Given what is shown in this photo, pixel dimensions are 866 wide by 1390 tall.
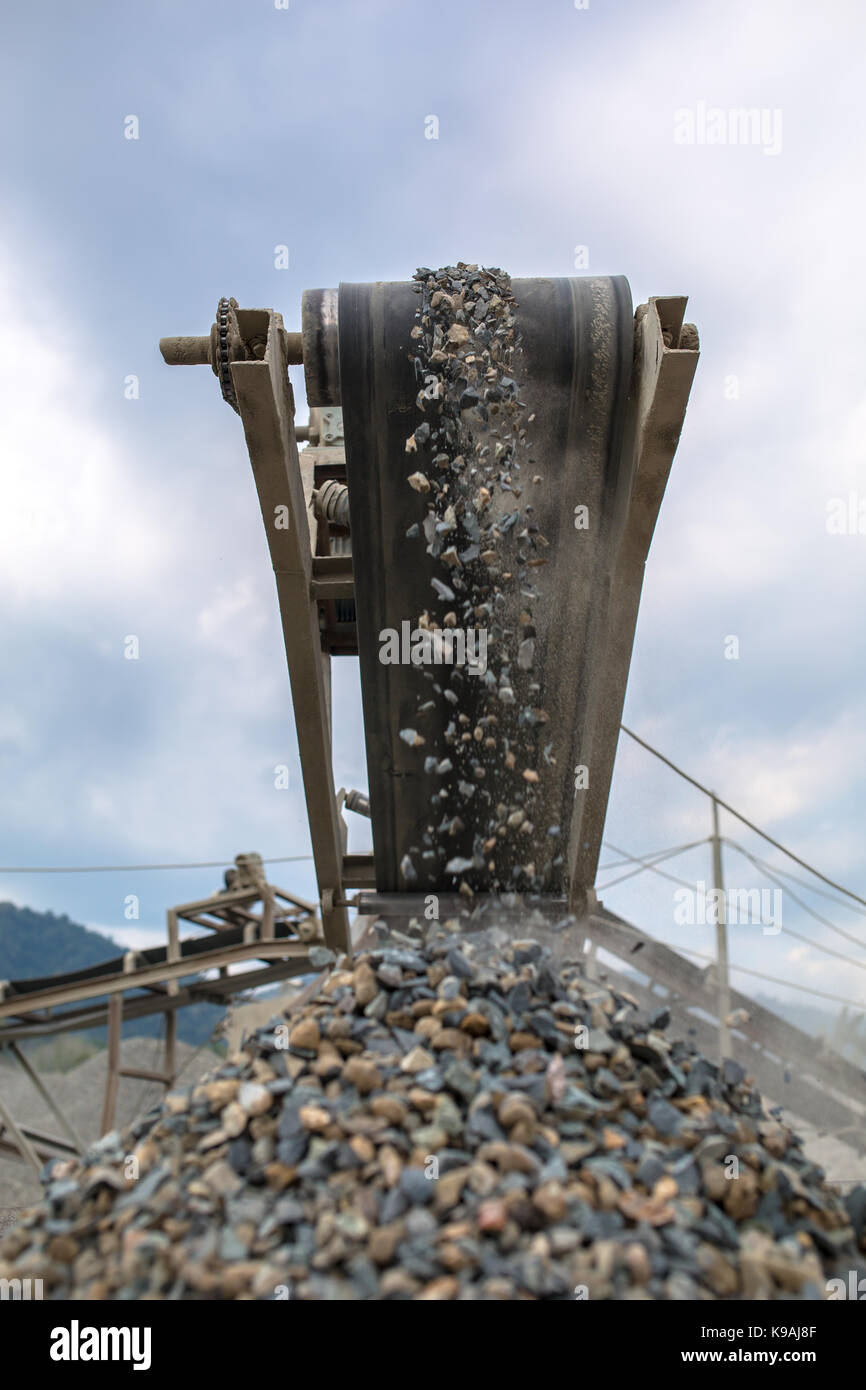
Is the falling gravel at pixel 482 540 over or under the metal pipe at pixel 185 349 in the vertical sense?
under

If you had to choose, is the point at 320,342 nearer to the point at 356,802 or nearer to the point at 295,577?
the point at 295,577

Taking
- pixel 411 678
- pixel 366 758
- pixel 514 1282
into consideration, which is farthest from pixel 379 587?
pixel 514 1282

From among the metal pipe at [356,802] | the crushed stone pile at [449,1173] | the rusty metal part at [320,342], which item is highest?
the rusty metal part at [320,342]

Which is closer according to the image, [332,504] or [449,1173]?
[449,1173]

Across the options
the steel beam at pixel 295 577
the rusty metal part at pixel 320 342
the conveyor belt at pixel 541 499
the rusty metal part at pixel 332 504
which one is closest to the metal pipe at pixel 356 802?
the steel beam at pixel 295 577

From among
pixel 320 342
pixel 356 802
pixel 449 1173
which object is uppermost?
pixel 320 342

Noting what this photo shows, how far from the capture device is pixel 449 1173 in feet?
5.37

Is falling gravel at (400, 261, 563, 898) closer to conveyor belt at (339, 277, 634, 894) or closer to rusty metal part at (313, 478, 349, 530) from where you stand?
conveyor belt at (339, 277, 634, 894)

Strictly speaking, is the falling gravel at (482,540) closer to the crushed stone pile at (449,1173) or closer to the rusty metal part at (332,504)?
the rusty metal part at (332,504)

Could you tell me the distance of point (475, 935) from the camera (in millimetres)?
2619

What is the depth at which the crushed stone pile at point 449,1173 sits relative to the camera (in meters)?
1.50

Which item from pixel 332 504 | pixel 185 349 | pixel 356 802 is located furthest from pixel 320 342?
pixel 356 802

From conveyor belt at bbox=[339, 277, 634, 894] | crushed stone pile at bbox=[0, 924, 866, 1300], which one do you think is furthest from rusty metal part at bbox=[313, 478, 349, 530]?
crushed stone pile at bbox=[0, 924, 866, 1300]
